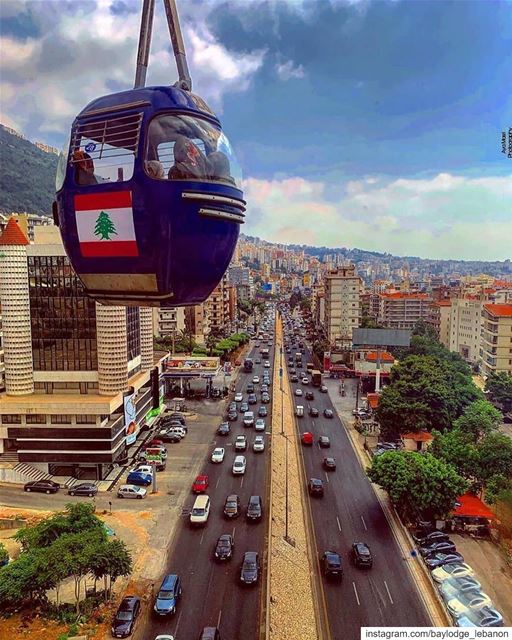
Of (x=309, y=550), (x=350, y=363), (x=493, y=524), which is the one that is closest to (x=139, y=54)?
(x=309, y=550)

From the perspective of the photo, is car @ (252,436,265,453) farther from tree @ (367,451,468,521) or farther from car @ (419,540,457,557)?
car @ (419,540,457,557)

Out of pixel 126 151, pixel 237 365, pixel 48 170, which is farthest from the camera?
pixel 48 170

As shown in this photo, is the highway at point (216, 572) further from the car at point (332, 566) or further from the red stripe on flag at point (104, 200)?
the red stripe on flag at point (104, 200)

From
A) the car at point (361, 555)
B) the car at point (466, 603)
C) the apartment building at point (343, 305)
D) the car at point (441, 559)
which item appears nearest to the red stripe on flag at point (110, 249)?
the car at point (466, 603)

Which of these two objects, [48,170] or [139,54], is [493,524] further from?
[48,170]

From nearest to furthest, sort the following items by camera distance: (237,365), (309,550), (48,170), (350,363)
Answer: (309,550)
(350,363)
(237,365)
(48,170)

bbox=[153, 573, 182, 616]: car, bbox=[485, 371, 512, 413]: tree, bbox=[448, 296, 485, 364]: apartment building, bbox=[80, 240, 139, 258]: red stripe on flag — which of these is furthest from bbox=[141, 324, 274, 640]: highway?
bbox=[448, 296, 485, 364]: apartment building

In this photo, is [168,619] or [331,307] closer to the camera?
[168,619]

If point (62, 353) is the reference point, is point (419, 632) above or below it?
below
